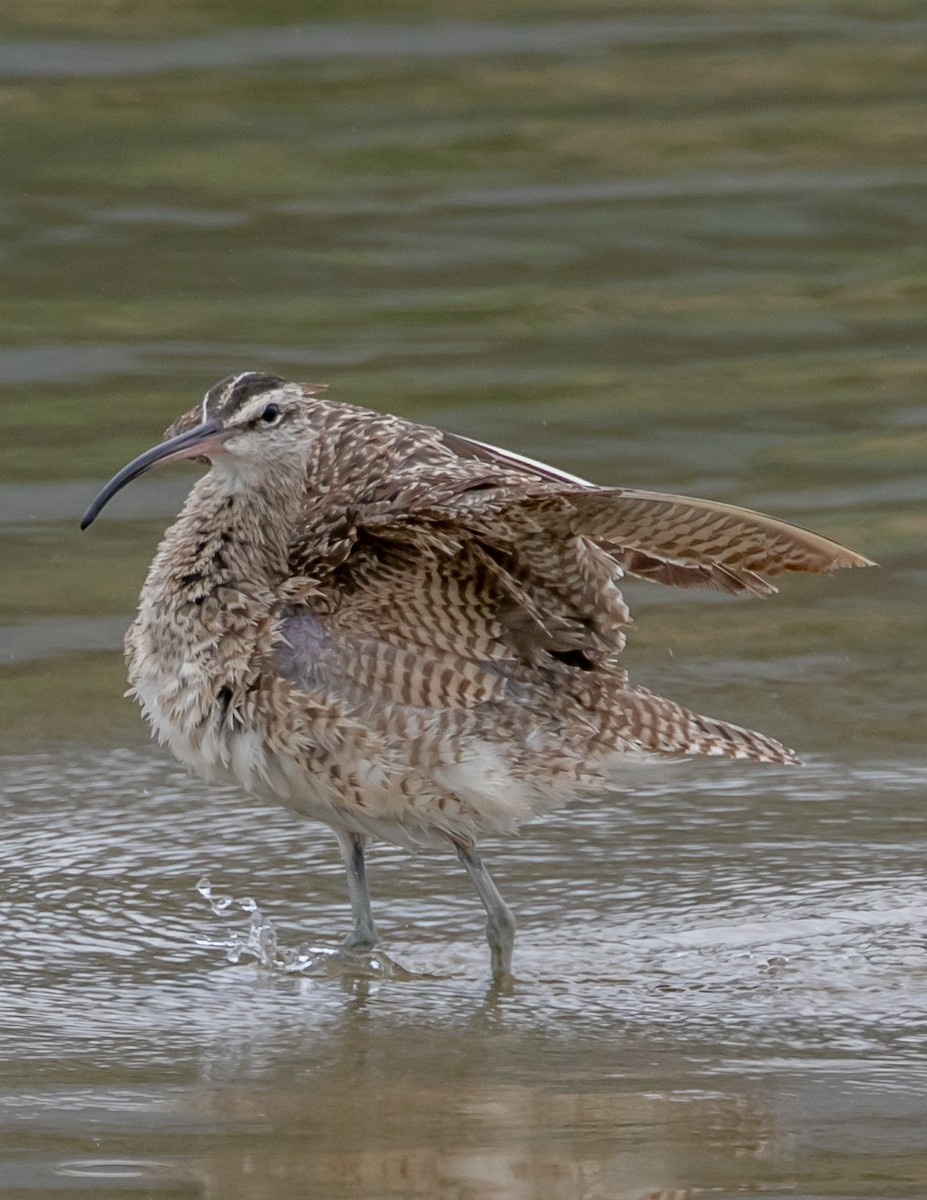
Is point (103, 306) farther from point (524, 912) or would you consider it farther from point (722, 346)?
point (524, 912)

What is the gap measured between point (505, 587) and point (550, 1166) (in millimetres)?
1751

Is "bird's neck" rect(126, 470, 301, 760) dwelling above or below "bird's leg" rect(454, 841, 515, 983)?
above

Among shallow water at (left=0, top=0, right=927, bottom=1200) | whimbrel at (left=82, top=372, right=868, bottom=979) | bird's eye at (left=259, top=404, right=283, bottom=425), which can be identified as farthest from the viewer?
bird's eye at (left=259, top=404, right=283, bottom=425)

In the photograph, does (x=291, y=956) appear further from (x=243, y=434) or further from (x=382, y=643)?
(x=243, y=434)

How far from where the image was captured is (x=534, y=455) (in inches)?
391

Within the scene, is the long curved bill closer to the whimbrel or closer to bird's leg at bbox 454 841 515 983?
the whimbrel

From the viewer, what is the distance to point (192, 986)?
19.2 ft

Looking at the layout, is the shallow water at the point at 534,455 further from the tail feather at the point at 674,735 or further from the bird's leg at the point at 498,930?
the tail feather at the point at 674,735

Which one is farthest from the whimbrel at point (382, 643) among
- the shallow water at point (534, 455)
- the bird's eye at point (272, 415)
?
the shallow water at point (534, 455)

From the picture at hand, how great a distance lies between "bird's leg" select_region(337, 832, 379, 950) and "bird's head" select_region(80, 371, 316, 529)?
920 mm

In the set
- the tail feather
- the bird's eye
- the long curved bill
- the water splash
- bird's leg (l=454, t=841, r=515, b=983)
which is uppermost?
the bird's eye

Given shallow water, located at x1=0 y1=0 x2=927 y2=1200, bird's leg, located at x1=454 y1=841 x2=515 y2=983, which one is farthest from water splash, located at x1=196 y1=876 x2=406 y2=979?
bird's leg, located at x1=454 y1=841 x2=515 y2=983

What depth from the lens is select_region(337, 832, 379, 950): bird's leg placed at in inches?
238

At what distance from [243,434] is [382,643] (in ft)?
2.03
